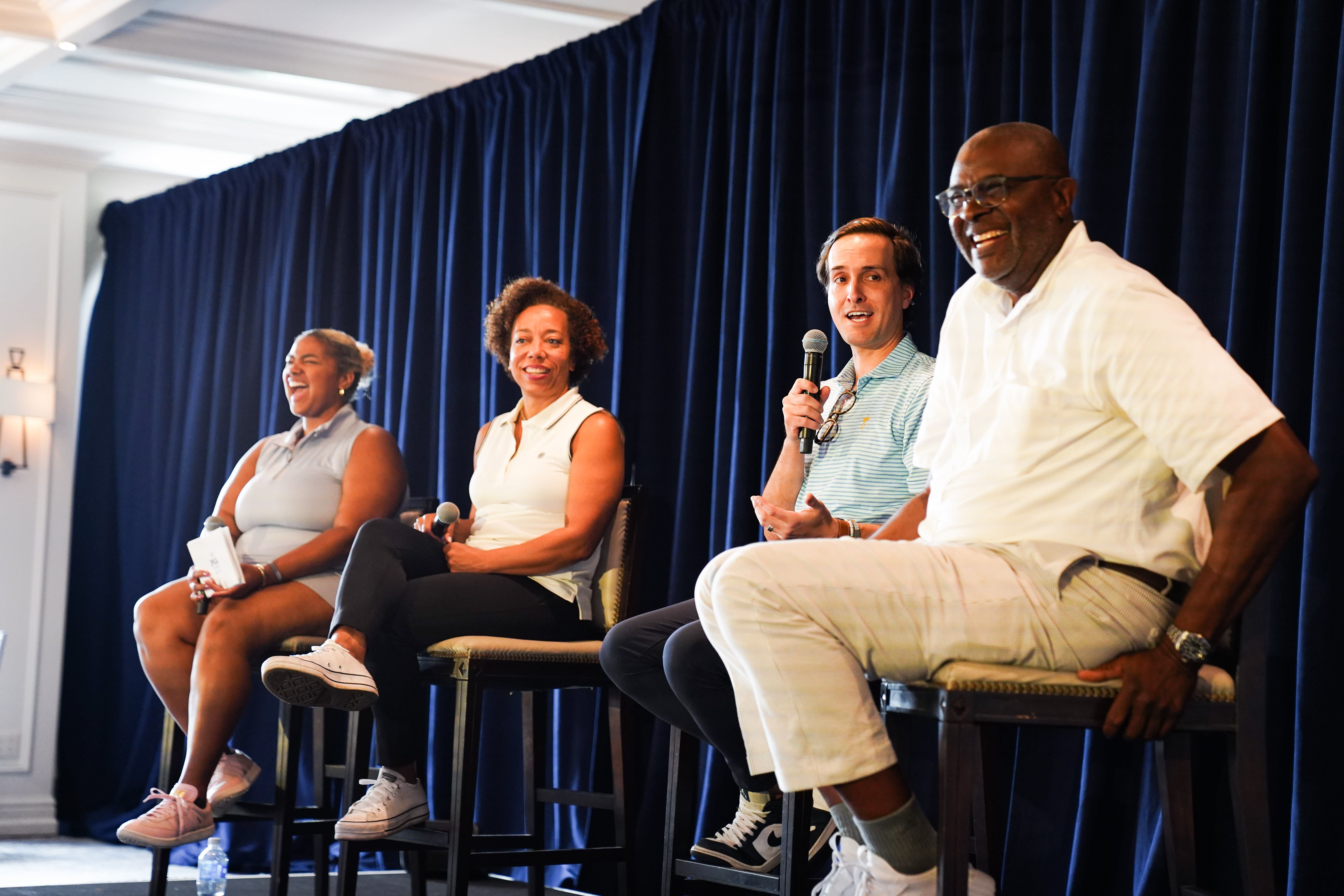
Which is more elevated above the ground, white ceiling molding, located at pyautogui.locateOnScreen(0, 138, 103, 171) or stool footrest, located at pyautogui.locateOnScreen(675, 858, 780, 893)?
white ceiling molding, located at pyautogui.locateOnScreen(0, 138, 103, 171)

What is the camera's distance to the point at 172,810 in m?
2.82

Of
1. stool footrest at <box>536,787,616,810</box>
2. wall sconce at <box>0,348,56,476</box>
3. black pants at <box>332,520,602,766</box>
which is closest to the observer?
black pants at <box>332,520,602,766</box>

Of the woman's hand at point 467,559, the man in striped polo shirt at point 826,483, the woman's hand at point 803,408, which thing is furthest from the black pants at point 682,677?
the woman's hand at point 467,559

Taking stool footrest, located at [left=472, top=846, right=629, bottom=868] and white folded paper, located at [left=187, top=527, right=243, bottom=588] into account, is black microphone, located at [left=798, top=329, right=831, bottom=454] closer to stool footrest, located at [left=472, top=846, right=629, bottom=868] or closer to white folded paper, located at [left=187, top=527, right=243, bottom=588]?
stool footrest, located at [left=472, top=846, right=629, bottom=868]

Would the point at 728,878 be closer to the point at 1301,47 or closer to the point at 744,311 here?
the point at 744,311

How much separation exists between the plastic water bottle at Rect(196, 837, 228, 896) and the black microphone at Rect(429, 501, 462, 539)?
4.02 ft

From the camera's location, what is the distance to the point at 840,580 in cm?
162

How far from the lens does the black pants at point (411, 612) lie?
2.57 meters

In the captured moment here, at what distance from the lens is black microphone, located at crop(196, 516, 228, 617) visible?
10.3 ft

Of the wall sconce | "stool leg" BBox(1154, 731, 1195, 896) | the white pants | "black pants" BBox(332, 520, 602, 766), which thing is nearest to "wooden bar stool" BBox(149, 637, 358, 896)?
"black pants" BBox(332, 520, 602, 766)

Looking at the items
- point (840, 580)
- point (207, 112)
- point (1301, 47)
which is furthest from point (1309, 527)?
point (207, 112)

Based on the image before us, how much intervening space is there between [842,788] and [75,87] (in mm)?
4445

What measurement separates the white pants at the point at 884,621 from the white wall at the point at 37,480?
4512 mm

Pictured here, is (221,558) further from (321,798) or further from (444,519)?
(321,798)
